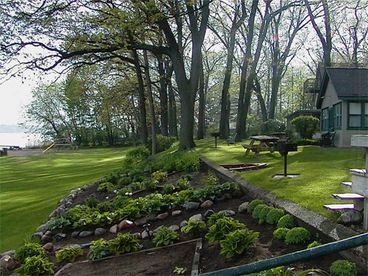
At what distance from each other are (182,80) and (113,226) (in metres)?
10.3

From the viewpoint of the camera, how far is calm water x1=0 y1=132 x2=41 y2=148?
159ft

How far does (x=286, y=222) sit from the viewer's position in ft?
14.2

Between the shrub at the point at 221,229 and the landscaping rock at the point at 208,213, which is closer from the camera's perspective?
the shrub at the point at 221,229

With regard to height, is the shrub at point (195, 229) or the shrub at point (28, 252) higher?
the shrub at point (195, 229)

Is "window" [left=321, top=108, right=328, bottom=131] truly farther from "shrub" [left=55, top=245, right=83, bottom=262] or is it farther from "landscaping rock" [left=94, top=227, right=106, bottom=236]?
"shrub" [left=55, top=245, right=83, bottom=262]

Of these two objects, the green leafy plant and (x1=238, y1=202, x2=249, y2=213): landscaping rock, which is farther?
(x1=238, y1=202, x2=249, y2=213): landscaping rock

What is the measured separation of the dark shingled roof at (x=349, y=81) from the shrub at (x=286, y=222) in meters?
15.4

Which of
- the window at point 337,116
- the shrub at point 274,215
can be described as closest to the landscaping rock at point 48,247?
the shrub at point 274,215

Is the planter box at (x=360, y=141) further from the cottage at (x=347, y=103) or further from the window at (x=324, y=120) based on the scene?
the window at (x=324, y=120)

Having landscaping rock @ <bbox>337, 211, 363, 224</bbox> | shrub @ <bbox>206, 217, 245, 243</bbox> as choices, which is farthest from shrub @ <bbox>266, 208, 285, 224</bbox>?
landscaping rock @ <bbox>337, 211, 363, 224</bbox>

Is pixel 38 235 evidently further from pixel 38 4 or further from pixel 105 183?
pixel 38 4

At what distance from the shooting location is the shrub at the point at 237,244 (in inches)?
155

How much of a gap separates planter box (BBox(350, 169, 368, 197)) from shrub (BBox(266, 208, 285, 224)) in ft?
3.59

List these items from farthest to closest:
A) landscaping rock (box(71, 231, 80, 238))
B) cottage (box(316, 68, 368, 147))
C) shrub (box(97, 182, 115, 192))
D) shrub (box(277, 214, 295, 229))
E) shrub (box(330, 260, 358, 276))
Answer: cottage (box(316, 68, 368, 147)), shrub (box(97, 182, 115, 192)), landscaping rock (box(71, 231, 80, 238)), shrub (box(277, 214, 295, 229)), shrub (box(330, 260, 358, 276))
